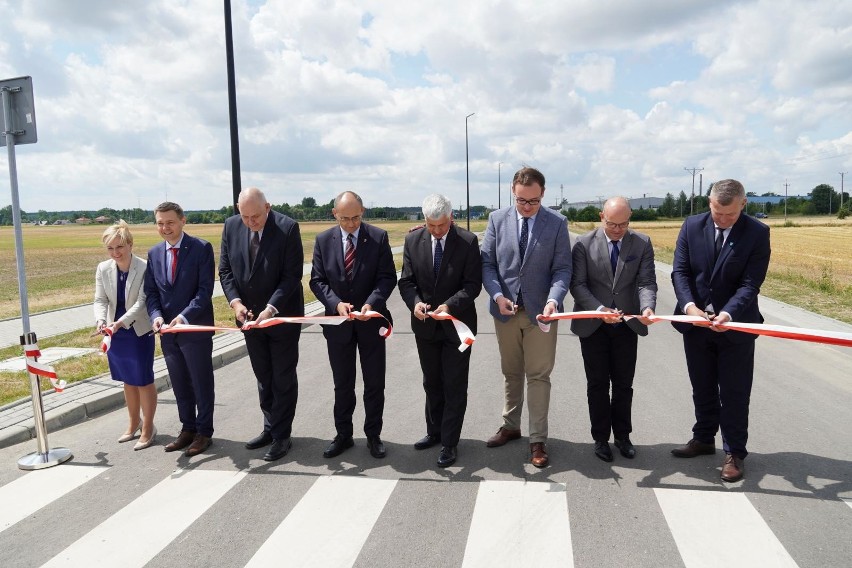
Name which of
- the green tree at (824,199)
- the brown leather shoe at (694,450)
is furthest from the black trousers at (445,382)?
the green tree at (824,199)

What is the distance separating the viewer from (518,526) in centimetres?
387

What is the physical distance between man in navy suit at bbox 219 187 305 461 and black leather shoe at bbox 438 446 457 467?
1364mm

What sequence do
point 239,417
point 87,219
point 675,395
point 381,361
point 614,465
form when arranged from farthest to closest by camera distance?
point 87,219 → point 675,395 → point 239,417 → point 381,361 → point 614,465

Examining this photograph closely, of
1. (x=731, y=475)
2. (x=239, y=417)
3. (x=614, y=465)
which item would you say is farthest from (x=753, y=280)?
(x=239, y=417)

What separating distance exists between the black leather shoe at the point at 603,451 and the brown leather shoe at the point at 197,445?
3344 millimetres

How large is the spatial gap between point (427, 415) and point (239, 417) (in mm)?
2160

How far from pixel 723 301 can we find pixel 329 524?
331cm

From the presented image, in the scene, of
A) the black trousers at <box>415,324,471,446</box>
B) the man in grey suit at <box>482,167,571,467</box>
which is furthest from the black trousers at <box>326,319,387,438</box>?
the man in grey suit at <box>482,167,571,467</box>

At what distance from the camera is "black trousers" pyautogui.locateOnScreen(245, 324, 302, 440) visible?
17.5 feet

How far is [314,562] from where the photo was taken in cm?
349

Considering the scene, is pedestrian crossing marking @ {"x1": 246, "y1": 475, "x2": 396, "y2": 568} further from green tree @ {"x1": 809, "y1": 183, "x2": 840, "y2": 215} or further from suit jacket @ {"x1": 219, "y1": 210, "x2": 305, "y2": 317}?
green tree @ {"x1": 809, "y1": 183, "x2": 840, "y2": 215}

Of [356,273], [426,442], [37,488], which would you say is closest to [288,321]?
[356,273]

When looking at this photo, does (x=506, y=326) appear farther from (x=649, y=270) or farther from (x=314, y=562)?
(x=314, y=562)

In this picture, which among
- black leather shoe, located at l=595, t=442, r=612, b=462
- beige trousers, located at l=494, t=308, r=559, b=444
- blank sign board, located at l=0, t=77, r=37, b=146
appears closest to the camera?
black leather shoe, located at l=595, t=442, r=612, b=462
